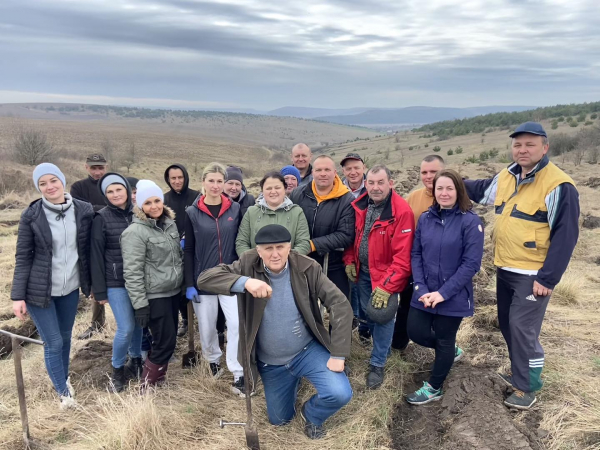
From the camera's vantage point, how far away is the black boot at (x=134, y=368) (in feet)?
14.0

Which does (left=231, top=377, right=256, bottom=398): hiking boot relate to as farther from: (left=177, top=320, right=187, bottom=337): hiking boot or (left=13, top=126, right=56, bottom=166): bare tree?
(left=13, top=126, right=56, bottom=166): bare tree

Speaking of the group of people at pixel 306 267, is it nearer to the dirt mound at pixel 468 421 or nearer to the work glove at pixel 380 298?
the work glove at pixel 380 298

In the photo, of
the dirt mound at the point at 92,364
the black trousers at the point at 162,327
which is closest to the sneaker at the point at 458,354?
the black trousers at the point at 162,327

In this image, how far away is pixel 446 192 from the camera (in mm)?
3342

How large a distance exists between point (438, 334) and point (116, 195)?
10.4 ft

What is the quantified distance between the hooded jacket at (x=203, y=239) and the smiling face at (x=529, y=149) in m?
2.66

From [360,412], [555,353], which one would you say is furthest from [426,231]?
[555,353]

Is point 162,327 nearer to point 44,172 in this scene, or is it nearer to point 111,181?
point 111,181

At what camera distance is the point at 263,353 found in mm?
3424

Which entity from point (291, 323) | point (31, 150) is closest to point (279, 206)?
point (291, 323)

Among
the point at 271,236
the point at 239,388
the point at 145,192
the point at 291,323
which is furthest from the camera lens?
→ the point at 239,388

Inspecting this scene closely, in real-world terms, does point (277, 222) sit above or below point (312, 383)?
above

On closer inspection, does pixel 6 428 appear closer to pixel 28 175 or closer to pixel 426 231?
pixel 426 231

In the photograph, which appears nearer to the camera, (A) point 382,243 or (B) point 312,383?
(B) point 312,383
